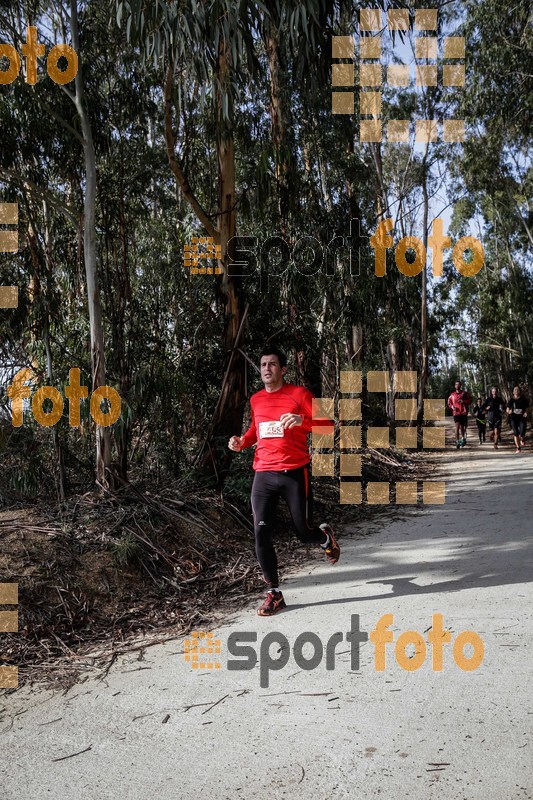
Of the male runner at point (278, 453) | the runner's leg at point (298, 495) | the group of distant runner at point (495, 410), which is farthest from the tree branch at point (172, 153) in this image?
the group of distant runner at point (495, 410)

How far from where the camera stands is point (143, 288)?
10.9m

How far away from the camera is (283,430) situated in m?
5.41

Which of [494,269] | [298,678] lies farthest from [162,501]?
[494,269]

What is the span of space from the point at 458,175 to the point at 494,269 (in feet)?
31.0

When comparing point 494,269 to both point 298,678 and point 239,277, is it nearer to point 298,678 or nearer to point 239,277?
point 239,277

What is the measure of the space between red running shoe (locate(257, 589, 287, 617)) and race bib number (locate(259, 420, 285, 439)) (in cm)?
113

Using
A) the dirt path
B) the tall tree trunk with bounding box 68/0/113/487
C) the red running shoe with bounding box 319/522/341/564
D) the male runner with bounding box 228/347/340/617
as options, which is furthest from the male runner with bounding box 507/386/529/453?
the male runner with bounding box 228/347/340/617

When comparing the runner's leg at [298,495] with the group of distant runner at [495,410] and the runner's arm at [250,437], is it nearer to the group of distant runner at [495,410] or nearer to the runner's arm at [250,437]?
the runner's arm at [250,437]

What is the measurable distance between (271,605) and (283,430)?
1.26 m

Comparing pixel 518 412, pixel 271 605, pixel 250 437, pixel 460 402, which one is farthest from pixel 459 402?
pixel 271 605

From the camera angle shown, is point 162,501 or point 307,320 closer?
point 162,501

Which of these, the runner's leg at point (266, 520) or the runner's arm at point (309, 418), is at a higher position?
the runner's arm at point (309, 418)

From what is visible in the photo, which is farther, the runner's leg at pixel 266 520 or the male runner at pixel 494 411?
the male runner at pixel 494 411

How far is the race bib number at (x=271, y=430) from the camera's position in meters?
5.42
